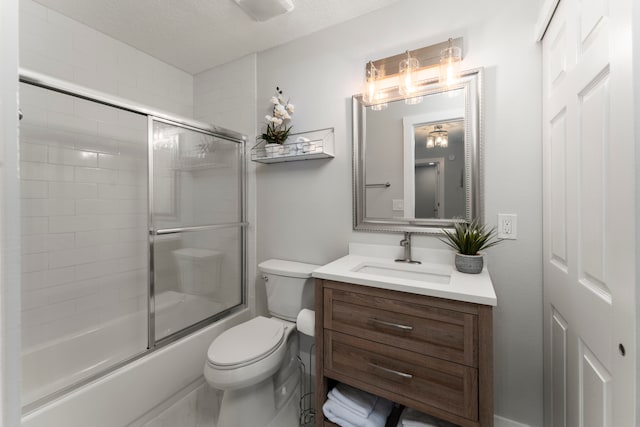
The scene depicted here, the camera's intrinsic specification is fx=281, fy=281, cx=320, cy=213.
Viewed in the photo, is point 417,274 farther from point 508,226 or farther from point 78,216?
point 78,216

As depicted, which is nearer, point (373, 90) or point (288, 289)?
point (373, 90)

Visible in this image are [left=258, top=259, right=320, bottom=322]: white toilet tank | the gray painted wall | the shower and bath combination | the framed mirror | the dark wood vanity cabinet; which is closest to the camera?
the dark wood vanity cabinet

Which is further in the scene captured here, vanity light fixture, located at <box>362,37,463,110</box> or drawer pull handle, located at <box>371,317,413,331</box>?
vanity light fixture, located at <box>362,37,463,110</box>

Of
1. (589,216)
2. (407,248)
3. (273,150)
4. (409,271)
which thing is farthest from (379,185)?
(589,216)

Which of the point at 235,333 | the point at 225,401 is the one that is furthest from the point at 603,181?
the point at 225,401

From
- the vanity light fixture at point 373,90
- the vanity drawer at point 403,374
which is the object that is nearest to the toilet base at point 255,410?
the vanity drawer at point 403,374

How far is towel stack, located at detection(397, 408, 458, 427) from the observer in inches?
46.1

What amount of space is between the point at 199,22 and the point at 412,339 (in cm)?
222

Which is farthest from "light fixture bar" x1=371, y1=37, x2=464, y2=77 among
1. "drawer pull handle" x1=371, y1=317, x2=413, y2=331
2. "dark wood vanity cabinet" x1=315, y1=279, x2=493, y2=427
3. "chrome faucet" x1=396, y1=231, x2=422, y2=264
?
"drawer pull handle" x1=371, y1=317, x2=413, y2=331

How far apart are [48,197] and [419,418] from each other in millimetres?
2362

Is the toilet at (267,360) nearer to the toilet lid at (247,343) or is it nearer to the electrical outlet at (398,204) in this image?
the toilet lid at (247,343)

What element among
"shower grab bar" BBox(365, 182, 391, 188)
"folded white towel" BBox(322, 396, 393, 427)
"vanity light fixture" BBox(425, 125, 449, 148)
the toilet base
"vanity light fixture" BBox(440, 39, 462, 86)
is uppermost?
"vanity light fixture" BBox(440, 39, 462, 86)

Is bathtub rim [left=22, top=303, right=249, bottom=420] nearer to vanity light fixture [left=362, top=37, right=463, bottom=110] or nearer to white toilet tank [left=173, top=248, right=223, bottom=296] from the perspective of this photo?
white toilet tank [left=173, top=248, right=223, bottom=296]

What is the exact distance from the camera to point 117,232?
6.74 ft
